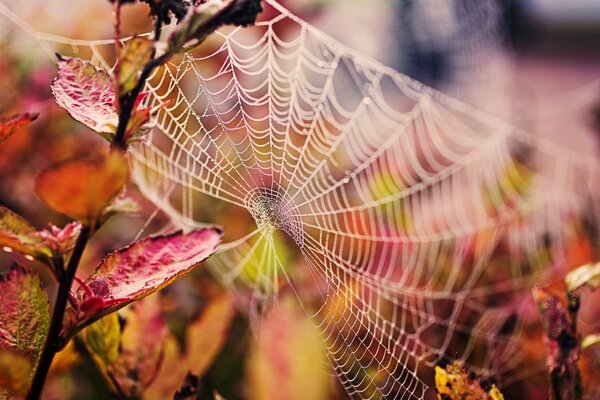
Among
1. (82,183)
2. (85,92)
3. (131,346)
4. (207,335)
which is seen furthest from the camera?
(207,335)

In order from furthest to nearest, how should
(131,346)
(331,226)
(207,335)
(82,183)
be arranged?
(331,226), (207,335), (131,346), (82,183)

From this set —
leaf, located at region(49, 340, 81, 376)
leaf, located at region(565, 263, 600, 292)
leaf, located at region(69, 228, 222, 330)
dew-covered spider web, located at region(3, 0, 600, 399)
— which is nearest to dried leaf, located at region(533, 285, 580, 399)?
leaf, located at region(565, 263, 600, 292)

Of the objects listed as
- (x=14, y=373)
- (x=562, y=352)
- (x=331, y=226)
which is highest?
(x=331, y=226)

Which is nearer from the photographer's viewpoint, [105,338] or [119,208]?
[119,208]

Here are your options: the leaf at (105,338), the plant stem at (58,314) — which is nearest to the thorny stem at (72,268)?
the plant stem at (58,314)

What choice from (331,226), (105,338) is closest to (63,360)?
(105,338)

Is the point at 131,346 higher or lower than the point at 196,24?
lower

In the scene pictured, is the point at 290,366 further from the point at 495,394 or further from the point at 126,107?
the point at 126,107
